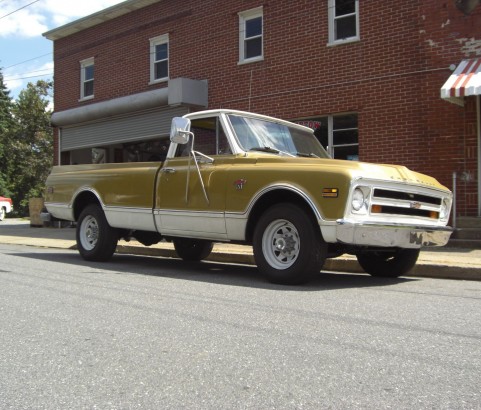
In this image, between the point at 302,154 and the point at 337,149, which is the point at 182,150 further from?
the point at 337,149

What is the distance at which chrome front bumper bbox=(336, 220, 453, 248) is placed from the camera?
18.9 ft

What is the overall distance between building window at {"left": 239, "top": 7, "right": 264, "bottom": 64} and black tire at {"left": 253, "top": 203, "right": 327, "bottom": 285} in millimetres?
8540

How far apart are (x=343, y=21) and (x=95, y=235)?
25.0 feet

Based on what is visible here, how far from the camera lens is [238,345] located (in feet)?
12.8

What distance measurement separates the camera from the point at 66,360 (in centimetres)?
361

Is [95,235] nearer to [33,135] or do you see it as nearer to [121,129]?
[121,129]

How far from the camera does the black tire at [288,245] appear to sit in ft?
19.7

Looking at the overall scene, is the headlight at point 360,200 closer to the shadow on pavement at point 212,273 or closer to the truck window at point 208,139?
the shadow on pavement at point 212,273

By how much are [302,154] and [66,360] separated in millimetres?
4567

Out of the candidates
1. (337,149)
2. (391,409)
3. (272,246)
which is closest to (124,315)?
(272,246)

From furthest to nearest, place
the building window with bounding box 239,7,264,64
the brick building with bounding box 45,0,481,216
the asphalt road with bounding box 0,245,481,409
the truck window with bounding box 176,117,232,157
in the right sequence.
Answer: the building window with bounding box 239,7,264,64 < the brick building with bounding box 45,0,481,216 < the truck window with bounding box 176,117,232,157 < the asphalt road with bounding box 0,245,481,409

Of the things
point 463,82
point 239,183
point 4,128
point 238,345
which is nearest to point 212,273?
point 239,183

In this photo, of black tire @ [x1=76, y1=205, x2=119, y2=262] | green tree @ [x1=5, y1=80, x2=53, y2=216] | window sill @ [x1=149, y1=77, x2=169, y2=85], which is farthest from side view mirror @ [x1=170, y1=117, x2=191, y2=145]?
green tree @ [x1=5, y1=80, x2=53, y2=216]

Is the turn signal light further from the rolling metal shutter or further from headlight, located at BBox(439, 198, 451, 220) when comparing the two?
the rolling metal shutter
